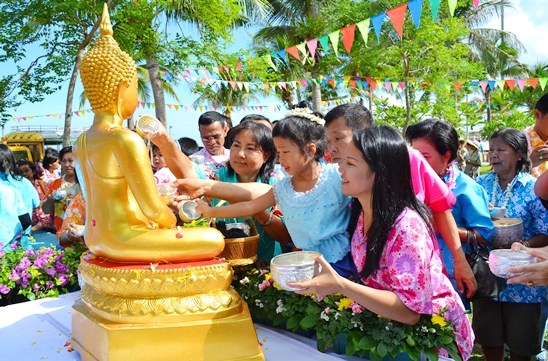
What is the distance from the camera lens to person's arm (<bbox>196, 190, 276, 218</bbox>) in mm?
2234

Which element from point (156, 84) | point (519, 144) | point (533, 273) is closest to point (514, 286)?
point (519, 144)

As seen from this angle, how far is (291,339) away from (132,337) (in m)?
0.65

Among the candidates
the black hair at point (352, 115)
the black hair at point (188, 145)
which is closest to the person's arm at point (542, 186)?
the black hair at point (352, 115)

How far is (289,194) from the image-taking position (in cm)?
216

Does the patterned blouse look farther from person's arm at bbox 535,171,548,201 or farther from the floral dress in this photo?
the floral dress

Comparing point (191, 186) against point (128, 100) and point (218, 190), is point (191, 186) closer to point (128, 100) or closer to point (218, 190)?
point (218, 190)

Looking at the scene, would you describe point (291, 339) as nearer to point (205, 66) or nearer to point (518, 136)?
point (518, 136)

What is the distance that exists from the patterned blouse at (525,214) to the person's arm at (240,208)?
1489 mm

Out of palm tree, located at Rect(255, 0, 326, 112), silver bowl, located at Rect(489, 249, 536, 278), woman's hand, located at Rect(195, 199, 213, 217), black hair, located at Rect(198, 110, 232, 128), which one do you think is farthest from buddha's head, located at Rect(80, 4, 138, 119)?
palm tree, located at Rect(255, 0, 326, 112)

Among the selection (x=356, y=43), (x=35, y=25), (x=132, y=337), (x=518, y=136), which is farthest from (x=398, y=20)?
(x=356, y=43)

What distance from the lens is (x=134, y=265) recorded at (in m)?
1.88

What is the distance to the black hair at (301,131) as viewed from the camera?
2.12m

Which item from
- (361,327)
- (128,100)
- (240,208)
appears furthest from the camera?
(240,208)

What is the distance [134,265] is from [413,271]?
101 cm
